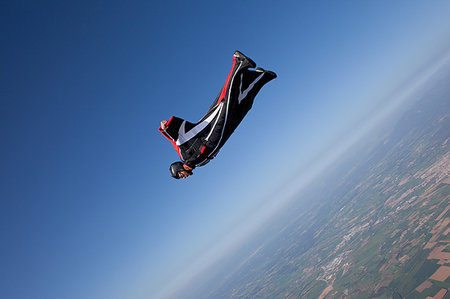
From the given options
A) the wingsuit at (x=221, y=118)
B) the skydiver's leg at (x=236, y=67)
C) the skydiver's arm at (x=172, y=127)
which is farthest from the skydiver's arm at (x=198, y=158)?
the skydiver's leg at (x=236, y=67)

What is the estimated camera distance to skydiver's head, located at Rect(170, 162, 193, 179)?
11.6 feet

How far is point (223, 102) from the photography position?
3111 millimetres

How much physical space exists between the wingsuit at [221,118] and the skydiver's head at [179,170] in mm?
231

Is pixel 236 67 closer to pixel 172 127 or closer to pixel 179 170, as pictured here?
pixel 172 127

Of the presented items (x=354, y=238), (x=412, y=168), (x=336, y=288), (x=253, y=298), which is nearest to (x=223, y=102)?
(x=336, y=288)

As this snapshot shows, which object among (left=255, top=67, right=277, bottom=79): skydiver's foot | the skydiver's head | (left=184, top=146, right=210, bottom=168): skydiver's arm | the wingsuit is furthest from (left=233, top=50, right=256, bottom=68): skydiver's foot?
the skydiver's head

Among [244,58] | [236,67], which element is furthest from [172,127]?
[244,58]

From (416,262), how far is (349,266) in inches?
923

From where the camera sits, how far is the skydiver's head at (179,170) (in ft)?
11.6

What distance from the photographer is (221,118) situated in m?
3.10

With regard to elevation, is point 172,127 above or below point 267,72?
above

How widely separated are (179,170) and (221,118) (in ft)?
3.38

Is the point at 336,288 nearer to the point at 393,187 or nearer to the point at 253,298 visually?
the point at 253,298

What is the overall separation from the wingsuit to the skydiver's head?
0.23 metres
